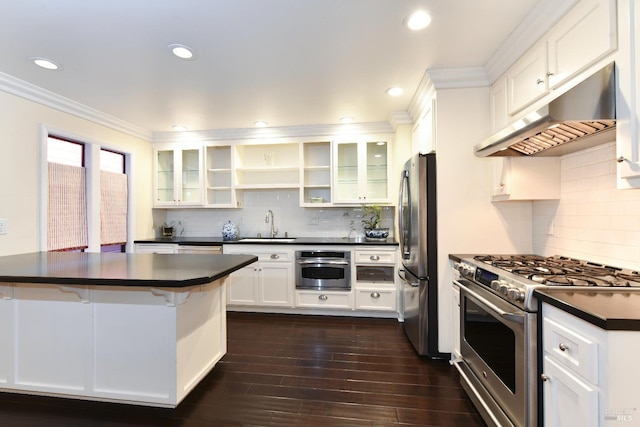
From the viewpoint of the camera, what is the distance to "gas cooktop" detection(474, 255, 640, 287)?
1.39 metres

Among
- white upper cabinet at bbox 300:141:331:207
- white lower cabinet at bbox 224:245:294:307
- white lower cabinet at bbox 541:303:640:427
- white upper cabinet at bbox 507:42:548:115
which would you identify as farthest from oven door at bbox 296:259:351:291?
white lower cabinet at bbox 541:303:640:427

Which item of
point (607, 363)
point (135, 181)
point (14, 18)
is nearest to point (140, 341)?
point (14, 18)

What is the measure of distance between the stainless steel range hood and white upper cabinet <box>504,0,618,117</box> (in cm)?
19

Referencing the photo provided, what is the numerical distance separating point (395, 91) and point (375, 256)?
1.84 metres

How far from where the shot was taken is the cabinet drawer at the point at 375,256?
3568 mm

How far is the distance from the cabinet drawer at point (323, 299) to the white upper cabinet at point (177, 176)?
2.00m

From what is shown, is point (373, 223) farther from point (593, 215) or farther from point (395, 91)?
point (593, 215)

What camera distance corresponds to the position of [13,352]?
2.02 m

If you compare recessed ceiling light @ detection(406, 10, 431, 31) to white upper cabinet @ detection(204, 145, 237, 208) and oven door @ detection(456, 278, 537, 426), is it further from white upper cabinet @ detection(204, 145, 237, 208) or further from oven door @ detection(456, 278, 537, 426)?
white upper cabinet @ detection(204, 145, 237, 208)

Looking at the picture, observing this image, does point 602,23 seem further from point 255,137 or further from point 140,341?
point 255,137

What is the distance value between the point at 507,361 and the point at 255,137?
147 inches

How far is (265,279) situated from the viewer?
3.75m

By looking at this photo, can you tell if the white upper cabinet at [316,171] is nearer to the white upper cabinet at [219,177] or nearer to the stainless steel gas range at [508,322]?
the white upper cabinet at [219,177]

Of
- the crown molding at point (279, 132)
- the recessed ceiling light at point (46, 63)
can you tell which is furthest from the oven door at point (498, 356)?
the recessed ceiling light at point (46, 63)
